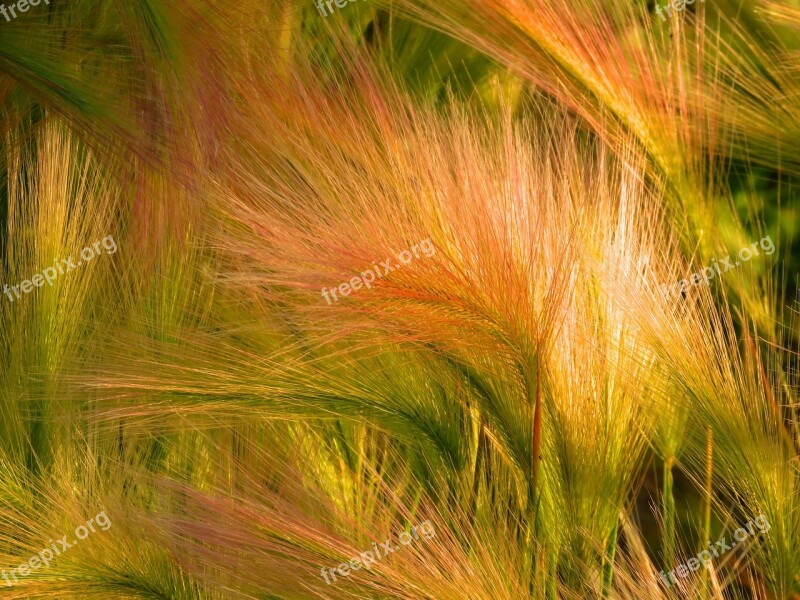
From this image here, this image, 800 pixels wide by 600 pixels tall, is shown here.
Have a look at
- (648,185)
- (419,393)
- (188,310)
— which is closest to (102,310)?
(188,310)

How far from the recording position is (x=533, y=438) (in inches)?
26.7
